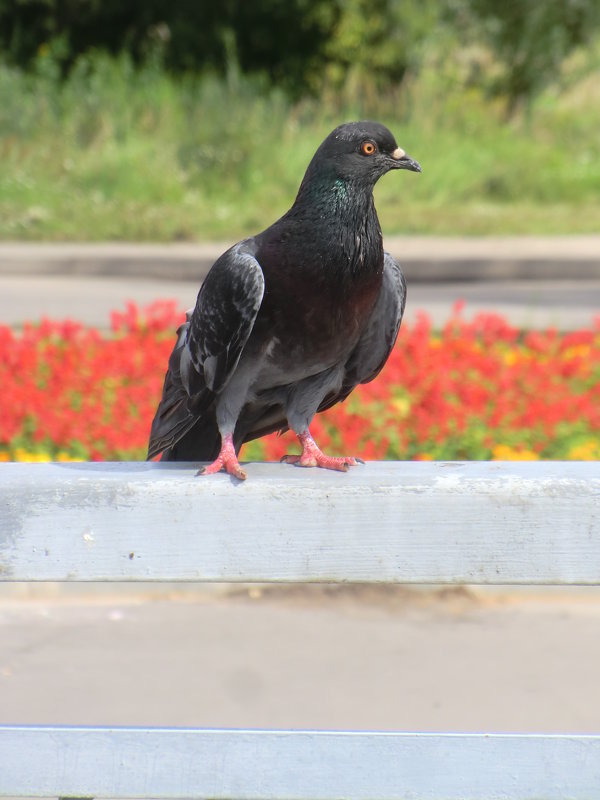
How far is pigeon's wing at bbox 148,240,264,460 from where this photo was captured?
8.48ft

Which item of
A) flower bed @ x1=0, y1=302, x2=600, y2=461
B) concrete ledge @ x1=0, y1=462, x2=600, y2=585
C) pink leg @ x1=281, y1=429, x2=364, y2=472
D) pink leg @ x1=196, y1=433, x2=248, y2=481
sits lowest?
flower bed @ x1=0, y1=302, x2=600, y2=461

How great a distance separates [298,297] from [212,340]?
0.20 meters

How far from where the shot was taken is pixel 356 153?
265 cm

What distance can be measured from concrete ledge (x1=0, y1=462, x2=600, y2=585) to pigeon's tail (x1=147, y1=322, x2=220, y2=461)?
965mm

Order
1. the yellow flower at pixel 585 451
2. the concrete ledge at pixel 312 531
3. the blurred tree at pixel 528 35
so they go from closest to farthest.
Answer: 1. the concrete ledge at pixel 312 531
2. the yellow flower at pixel 585 451
3. the blurred tree at pixel 528 35

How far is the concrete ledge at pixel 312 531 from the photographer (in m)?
1.74

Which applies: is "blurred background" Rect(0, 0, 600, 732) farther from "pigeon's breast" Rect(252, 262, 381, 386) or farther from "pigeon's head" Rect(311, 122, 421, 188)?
"pigeon's head" Rect(311, 122, 421, 188)

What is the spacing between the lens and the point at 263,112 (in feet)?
57.8

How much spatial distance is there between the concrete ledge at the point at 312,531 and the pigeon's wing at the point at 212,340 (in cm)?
86

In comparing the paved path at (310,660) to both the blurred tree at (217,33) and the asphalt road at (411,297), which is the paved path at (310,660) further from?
the blurred tree at (217,33)

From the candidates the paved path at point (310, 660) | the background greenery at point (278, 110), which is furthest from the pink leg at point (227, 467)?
the background greenery at point (278, 110)

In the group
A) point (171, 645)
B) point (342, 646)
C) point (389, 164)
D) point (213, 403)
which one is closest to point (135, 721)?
point (171, 645)

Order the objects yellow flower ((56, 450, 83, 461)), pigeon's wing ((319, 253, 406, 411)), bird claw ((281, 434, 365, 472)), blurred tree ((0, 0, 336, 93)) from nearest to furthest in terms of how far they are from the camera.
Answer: bird claw ((281, 434, 365, 472)), pigeon's wing ((319, 253, 406, 411)), yellow flower ((56, 450, 83, 461)), blurred tree ((0, 0, 336, 93))

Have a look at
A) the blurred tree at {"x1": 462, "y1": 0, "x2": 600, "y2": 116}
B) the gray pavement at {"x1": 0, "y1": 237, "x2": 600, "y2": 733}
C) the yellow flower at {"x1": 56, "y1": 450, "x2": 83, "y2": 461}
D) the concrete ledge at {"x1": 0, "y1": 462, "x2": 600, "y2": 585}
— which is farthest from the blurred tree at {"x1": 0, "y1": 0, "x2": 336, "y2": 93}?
the concrete ledge at {"x1": 0, "y1": 462, "x2": 600, "y2": 585}
